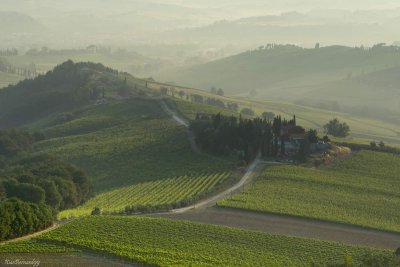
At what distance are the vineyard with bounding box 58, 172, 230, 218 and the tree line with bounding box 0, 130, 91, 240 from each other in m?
2.52

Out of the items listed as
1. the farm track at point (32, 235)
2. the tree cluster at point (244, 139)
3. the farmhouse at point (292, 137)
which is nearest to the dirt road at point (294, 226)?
the farm track at point (32, 235)

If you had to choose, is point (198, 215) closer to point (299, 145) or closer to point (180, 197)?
point (180, 197)

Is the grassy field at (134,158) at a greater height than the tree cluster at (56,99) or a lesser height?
lesser

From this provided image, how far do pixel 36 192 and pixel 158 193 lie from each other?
15.4m

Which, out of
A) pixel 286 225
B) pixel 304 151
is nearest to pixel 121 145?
pixel 304 151

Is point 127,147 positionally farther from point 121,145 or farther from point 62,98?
point 62,98

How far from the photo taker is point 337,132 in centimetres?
13100

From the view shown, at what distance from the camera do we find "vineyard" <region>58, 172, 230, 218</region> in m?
74.1

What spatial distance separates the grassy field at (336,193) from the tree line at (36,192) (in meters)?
21.3

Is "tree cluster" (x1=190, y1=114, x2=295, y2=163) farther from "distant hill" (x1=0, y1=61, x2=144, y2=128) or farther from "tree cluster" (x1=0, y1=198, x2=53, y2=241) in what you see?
"distant hill" (x1=0, y1=61, x2=144, y2=128)

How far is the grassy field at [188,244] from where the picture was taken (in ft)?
164

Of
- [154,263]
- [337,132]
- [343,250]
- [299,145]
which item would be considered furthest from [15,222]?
[337,132]

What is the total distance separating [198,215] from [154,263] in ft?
66.1

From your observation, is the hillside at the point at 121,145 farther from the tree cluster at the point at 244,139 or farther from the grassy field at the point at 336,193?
the grassy field at the point at 336,193
